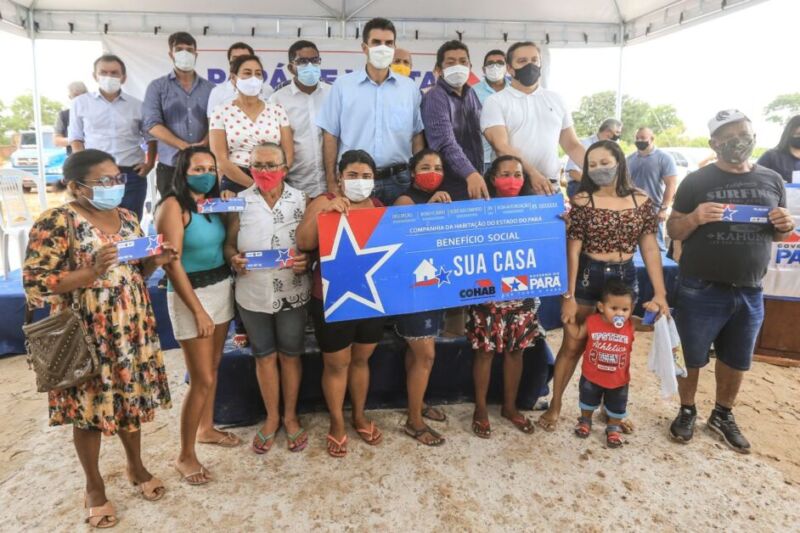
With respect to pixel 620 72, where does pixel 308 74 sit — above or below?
below

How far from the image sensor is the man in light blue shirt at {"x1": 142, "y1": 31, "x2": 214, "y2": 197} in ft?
11.8

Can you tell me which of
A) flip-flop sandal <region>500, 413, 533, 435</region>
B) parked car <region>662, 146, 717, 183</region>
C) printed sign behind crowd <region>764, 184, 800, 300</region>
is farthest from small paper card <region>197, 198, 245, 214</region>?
parked car <region>662, 146, 717, 183</region>

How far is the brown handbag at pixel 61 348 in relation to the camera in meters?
1.79

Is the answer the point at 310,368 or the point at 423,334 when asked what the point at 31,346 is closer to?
the point at 310,368

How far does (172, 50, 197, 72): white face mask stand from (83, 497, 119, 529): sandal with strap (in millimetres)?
2892

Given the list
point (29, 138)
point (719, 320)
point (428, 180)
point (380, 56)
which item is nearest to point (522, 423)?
point (719, 320)

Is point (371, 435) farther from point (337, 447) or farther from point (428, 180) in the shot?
point (428, 180)

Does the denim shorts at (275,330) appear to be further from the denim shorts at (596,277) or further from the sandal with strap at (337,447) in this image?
the denim shorts at (596,277)

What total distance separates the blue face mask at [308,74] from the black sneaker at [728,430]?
3.20 m

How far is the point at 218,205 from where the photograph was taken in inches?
84.6

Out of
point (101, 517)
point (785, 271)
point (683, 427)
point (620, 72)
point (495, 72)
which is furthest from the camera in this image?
point (620, 72)

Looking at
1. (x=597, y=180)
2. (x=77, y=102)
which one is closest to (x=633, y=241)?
(x=597, y=180)

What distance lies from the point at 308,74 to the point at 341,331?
5.95 feet

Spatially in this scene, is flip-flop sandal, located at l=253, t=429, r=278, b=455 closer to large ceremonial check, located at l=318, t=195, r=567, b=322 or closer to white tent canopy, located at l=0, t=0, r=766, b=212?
large ceremonial check, located at l=318, t=195, r=567, b=322
